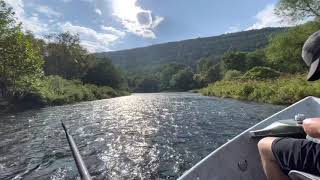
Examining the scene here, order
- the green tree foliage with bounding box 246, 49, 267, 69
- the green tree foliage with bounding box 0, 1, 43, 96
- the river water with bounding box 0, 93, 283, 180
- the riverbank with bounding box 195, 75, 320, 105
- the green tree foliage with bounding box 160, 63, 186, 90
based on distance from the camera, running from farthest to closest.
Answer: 1. the green tree foliage with bounding box 160, 63, 186, 90
2. the green tree foliage with bounding box 246, 49, 267, 69
3. the green tree foliage with bounding box 0, 1, 43, 96
4. the riverbank with bounding box 195, 75, 320, 105
5. the river water with bounding box 0, 93, 283, 180

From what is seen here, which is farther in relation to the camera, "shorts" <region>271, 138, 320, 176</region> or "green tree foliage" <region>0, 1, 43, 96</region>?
"green tree foliage" <region>0, 1, 43, 96</region>

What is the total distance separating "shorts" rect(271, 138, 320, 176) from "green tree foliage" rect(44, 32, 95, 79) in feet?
256

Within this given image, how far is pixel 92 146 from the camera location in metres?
11.1

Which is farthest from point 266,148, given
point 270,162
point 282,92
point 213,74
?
point 213,74

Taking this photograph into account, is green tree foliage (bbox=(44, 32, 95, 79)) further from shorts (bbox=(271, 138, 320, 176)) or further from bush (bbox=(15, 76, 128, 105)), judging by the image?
shorts (bbox=(271, 138, 320, 176))

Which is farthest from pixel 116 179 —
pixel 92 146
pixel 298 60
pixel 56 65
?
pixel 56 65

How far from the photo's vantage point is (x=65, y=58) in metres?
79.2

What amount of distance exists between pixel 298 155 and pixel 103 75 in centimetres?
8601

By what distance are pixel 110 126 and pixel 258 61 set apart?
93298 millimetres

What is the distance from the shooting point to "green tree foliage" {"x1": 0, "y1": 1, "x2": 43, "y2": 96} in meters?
34.8

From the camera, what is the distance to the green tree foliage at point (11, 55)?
34750 millimetres

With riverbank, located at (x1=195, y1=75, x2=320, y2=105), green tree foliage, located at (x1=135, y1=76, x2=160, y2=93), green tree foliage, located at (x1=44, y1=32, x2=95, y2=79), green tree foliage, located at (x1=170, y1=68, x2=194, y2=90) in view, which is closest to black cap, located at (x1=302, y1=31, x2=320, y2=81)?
riverbank, located at (x1=195, y1=75, x2=320, y2=105)

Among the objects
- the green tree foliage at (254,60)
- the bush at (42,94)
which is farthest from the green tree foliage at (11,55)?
the green tree foliage at (254,60)

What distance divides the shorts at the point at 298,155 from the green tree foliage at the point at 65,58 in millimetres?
77950
